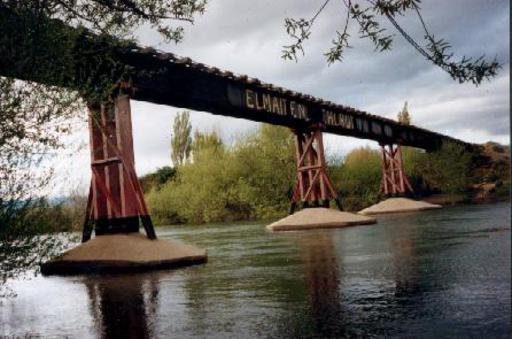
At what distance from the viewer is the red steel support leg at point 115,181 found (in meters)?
11.6

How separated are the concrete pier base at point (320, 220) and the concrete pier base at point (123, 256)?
9971 mm

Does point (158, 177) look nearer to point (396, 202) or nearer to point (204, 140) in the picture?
point (204, 140)

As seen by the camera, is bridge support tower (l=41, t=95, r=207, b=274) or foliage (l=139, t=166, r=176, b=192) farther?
foliage (l=139, t=166, r=176, b=192)

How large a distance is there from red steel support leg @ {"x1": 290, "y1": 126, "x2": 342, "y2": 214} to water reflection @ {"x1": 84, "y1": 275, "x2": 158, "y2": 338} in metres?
14.1

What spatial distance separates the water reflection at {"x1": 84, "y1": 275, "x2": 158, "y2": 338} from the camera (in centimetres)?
505

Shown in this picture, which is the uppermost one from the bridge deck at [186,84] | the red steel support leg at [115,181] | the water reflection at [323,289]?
the bridge deck at [186,84]

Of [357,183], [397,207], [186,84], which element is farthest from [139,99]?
[357,183]

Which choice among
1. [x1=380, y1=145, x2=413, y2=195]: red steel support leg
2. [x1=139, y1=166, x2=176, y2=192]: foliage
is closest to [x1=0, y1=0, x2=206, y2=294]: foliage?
[x1=380, y1=145, x2=413, y2=195]: red steel support leg

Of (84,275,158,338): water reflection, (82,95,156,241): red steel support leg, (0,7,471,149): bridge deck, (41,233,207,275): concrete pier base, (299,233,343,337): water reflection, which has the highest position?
(0,7,471,149): bridge deck

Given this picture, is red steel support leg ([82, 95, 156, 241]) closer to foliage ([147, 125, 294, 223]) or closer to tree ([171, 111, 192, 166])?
foliage ([147, 125, 294, 223])

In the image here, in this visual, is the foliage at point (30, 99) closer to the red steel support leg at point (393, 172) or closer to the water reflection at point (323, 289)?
the water reflection at point (323, 289)

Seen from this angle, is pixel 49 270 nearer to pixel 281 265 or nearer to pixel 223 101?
pixel 281 265

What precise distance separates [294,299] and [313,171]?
1828cm

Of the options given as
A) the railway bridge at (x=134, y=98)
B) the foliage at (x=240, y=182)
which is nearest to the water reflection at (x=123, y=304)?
the railway bridge at (x=134, y=98)
